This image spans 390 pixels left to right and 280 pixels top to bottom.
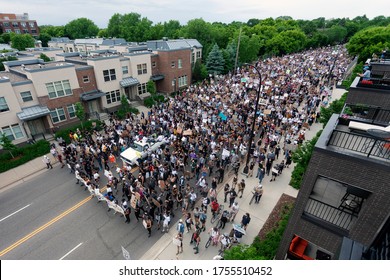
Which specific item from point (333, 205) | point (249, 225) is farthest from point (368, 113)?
point (249, 225)

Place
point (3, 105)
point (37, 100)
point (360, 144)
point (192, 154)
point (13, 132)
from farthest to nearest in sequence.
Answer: point (37, 100) < point (13, 132) < point (3, 105) < point (192, 154) < point (360, 144)

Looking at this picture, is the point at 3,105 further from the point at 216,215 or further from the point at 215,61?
the point at 215,61

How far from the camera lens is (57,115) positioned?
24.1 metres

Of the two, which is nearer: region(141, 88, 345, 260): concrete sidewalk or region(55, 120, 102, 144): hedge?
region(141, 88, 345, 260): concrete sidewalk

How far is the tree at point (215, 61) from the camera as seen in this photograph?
42.5 metres

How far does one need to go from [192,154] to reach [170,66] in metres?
21.9

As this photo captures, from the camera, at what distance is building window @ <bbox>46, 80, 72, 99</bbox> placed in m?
22.9

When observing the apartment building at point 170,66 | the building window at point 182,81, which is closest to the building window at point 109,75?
the apartment building at point 170,66

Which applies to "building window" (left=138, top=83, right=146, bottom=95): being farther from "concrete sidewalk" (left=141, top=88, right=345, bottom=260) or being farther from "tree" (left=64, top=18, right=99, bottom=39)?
"tree" (left=64, top=18, right=99, bottom=39)

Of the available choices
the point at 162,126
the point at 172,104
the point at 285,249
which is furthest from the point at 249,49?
the point at 285,249

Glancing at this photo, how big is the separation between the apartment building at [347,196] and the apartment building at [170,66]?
95.3ft

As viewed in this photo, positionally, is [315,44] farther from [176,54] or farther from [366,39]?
[176,54]

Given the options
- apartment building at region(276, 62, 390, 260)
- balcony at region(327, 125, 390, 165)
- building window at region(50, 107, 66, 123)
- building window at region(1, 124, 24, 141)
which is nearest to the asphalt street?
building window at region(1, 124, 24, 141)

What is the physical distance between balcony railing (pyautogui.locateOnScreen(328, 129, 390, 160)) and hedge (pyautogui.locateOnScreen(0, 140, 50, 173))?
22.8 m
